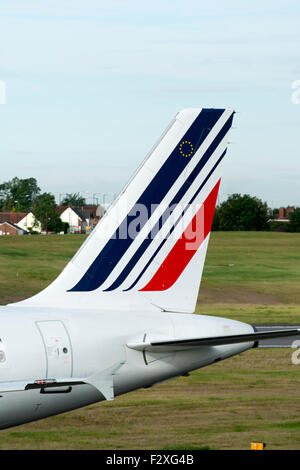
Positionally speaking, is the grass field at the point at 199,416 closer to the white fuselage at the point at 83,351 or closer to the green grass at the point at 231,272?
the white fuselage at the point at 83,351

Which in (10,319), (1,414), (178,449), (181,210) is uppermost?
(181,210)

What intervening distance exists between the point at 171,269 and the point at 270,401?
1143 cm

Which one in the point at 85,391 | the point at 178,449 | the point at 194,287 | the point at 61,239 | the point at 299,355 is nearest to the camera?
the point at 85,391

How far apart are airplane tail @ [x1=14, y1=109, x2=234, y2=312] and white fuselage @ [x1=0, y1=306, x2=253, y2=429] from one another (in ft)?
2.06

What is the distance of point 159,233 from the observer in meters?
21.5

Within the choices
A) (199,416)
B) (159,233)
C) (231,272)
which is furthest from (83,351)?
(231,272)

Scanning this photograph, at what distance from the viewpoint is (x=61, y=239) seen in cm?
16538

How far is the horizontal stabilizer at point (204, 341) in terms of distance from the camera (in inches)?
700

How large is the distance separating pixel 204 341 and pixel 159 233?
382 centimetres

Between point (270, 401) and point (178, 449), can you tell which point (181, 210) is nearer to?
point (178, 449)

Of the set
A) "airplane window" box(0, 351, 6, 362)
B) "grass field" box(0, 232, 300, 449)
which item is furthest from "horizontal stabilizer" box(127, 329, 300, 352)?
"grass field" box(0, 232, 300, 449)

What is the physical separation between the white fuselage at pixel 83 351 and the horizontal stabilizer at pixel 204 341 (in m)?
0.19

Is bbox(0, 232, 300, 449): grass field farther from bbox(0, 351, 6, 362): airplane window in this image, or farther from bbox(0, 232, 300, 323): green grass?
bbox(0, 232, 300, 323): green grass

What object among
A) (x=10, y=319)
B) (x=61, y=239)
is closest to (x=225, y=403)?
(x=10, y=319)
